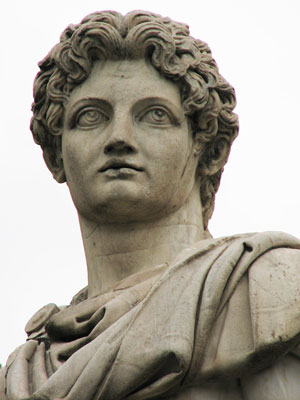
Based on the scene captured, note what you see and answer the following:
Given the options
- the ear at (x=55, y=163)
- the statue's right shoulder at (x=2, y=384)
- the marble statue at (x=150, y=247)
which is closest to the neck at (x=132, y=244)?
the marble statue at (x=150, y=247)

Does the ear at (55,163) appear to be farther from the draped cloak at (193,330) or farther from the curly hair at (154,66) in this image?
the draped cloak at (193,330)

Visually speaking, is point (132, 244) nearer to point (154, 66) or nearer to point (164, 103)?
point (164, 103)

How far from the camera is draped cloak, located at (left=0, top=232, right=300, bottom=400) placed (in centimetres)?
1284

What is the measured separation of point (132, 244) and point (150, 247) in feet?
0.50

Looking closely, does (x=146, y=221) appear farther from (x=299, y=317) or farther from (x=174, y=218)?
(x=299, y=317)

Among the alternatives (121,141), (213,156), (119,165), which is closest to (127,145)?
(121,141)

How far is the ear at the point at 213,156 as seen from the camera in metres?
15.1

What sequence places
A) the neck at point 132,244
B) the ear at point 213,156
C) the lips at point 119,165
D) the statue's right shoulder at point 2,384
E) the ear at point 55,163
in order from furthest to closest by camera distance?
the ear at point 55,163 → the ear at point 213,156 → the neck at point 132,244 → the lips at point 119,165 → the statue's right shoulder at point 2,384

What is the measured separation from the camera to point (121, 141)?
14305mm

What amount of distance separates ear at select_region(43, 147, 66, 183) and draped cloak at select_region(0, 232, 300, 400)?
1.92m

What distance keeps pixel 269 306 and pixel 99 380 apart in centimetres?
138

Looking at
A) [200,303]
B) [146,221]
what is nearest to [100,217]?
[146,221]

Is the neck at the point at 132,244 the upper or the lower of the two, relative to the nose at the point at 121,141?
lower

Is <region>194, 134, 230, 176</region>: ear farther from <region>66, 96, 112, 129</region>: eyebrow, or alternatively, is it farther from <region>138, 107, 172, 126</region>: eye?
<region>66, 96, 112, 129</region>: eyebrow
